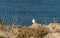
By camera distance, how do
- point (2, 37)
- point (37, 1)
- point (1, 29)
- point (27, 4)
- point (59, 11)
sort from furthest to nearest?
point (37, 1)
point (27, 4)
point (59, 11)
point (1, 29)
point (2, 37)

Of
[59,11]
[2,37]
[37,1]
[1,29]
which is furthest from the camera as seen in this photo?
[37,1]

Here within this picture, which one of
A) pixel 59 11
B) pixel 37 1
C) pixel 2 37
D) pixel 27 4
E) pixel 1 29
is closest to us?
pixel 2 37

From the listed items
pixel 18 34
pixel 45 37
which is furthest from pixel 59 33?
pixel 18 34

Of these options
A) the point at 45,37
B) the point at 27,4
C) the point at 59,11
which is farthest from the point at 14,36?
the point at 27,4

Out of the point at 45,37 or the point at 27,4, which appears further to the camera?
the point at 27,4

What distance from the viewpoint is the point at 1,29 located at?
358 inches

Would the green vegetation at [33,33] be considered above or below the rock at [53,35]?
above

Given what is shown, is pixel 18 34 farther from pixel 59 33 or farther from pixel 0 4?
pixel 0 4

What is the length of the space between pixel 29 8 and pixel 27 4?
1.12 meters

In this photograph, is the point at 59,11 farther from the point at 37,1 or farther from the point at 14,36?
the point at 14,36

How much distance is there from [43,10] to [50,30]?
14.6m

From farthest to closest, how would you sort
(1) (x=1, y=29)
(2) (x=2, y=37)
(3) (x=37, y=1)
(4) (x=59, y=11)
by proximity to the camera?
1. (3) (x=37, y=1)
2. (4) (x=59, y=11)
3. (1) (x=1, y=29)
4. (2) (x=2, y=37)

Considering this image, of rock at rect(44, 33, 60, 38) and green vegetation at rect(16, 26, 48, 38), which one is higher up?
green vegetation at rect(16, 26, 48, 38)

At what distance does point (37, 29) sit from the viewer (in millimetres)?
8523
